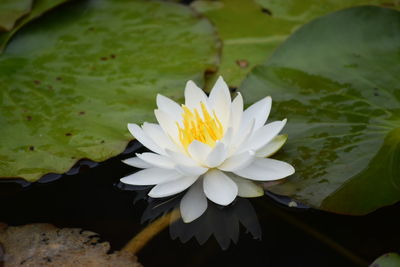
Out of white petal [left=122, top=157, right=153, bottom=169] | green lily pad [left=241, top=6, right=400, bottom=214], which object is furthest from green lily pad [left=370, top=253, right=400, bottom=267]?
white petal [left=122, top=157, right=153, bottom=169]

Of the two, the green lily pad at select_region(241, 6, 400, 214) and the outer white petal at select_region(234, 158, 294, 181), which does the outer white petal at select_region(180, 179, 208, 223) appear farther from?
the green lily pad at select_region(241, 6, 400, 214)

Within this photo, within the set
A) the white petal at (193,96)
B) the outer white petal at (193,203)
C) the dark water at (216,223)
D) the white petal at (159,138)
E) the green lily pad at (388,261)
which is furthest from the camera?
the white petal at (193,96)

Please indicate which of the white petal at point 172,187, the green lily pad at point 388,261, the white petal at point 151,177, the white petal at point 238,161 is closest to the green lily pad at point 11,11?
the white petal at point 151,177

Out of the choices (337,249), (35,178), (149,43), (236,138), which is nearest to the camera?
(337,249)

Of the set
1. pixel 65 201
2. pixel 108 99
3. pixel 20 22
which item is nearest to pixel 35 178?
pixel 65 201

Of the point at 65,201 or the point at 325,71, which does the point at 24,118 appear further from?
the point at 325,71

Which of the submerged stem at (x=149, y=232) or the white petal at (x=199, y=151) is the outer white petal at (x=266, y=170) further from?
the submerged stem at (x=149, y=232)
